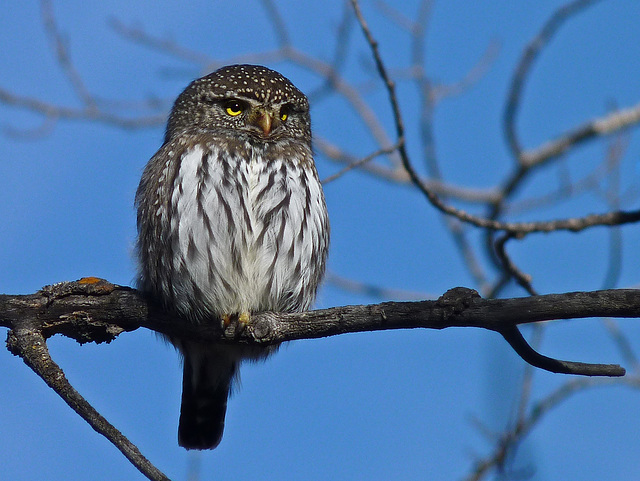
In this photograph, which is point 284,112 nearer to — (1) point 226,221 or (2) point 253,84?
(2) point 253,84

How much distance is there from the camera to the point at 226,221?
4191mm

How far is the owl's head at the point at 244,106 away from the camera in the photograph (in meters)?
4.76

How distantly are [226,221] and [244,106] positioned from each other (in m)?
0.99

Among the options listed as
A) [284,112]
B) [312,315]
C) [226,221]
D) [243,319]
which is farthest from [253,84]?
[312,315]

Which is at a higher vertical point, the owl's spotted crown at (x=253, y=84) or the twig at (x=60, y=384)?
the owl's spotted crown at (x=253, y=84)

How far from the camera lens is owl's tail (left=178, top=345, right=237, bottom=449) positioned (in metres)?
4.87

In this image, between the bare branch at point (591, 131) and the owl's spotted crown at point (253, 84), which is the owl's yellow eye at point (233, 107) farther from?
the bare branch at point (591, 131)

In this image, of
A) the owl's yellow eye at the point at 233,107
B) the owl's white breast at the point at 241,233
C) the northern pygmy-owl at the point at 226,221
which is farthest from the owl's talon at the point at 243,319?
the owl's yellow eye at the point at 233,107

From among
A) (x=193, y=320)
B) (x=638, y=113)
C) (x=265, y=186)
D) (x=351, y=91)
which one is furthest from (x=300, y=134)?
(x=351, y=91)

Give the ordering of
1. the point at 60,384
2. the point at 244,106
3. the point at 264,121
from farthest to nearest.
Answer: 1. the point at 244,106
2. the point at 264,121
3. the point at 60,384

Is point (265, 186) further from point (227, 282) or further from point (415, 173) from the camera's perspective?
point (415, 173)

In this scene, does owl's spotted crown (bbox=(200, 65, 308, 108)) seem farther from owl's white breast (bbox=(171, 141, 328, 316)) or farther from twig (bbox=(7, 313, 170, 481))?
twig (bbox=(7, 313, 170, 481))

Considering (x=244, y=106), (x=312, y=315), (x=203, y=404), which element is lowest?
(x=312, y=315)

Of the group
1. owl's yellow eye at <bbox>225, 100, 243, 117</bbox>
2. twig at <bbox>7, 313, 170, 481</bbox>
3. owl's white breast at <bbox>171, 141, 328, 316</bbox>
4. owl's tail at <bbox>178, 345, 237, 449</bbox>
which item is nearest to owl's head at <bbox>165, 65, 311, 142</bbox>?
owl's yellow eye at <bbox>225, 100, 243, 117</bbox>
